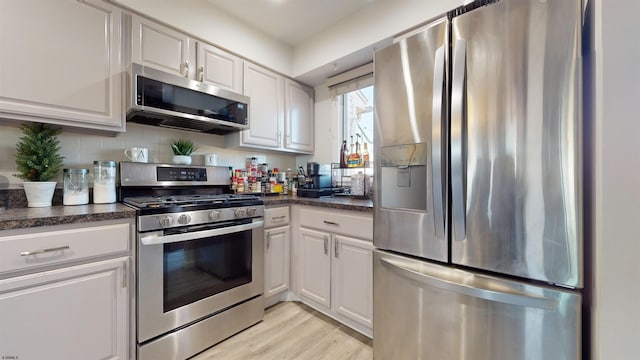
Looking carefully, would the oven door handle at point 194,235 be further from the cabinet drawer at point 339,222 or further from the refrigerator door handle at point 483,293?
the refrigerator door handle at point 483,293

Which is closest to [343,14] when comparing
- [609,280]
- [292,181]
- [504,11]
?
[504,11]

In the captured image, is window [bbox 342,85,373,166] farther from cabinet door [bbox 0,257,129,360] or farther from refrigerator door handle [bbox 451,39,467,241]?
cabinet door [bbox 0,257,129,360]

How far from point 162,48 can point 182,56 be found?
0.13 meters

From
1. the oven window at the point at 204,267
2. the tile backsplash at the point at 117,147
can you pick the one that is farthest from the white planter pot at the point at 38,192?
the oven window at the point at 204,267

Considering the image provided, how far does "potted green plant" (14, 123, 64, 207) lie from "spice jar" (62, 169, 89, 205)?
0.06m

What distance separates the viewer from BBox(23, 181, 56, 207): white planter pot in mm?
1339

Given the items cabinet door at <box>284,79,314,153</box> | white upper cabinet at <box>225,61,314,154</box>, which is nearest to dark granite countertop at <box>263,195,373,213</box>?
white upper cabinet at <box>225,61,314,154</box>

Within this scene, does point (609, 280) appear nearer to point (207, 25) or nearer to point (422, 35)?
point (422, 35)

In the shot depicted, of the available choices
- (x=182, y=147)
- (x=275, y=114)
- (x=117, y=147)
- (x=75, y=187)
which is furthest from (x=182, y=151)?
(x=275, y=114)

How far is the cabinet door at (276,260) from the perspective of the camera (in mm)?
1959

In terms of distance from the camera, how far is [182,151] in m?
2.00

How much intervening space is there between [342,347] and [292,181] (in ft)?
5.31

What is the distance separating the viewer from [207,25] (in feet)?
6.26

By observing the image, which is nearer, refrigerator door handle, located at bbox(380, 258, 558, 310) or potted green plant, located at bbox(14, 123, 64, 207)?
refrigerator door handle, located at bbox(380, 258, 558, 310)
